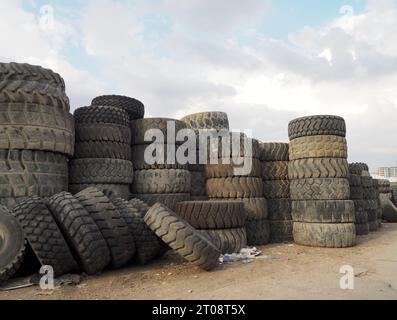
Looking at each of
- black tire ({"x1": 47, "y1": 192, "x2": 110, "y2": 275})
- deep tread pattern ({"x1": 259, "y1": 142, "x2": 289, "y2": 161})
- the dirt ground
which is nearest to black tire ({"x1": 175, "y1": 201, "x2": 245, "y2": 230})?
the dirt ground

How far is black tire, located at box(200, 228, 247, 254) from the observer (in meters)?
5.59

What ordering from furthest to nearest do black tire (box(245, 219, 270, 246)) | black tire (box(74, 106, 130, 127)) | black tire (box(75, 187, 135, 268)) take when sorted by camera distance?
black tire (box(245, 219, 270, 246)) → black tire (box(74, 106, 130, 127)) → black tire (box(75, 187, 135, 268))

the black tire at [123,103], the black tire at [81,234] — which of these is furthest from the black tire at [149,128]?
the black tire at [81,234]

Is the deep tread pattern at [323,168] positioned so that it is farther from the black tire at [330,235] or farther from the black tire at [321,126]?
the black tire at [330,235]

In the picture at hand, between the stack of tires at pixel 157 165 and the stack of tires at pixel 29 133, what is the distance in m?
1.85

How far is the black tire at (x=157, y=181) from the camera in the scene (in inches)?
274

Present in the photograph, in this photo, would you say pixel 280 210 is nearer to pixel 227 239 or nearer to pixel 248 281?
pixel 227 239

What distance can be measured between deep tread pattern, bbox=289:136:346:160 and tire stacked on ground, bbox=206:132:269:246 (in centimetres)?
104

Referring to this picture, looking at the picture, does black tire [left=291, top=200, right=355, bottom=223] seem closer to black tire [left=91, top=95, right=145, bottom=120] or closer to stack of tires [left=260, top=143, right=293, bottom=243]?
stack of tires [left=260, top=143, right=293, bottom=243]

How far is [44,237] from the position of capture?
3.92m

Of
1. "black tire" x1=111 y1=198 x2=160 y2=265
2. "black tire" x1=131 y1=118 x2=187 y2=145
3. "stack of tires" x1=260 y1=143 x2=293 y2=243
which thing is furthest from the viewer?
"stack of tires" x1=260 y1=143 x2=293 y2=243

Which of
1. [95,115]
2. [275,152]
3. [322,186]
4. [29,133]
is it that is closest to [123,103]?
[95,115]
